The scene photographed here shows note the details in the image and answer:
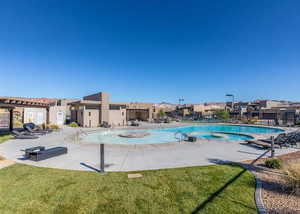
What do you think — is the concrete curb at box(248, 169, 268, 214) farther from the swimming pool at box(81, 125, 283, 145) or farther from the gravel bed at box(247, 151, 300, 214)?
the swimming pool at box(81, 125, 283, 145)

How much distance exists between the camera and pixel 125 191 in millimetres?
3848

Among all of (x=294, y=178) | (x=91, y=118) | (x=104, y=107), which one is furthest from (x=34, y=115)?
(x=294, y=178)

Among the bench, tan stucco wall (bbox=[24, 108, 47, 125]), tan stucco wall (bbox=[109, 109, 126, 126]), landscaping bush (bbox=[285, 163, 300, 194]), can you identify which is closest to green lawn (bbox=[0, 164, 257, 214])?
landscaping bush (bbox=[285, 163, 300, 194])

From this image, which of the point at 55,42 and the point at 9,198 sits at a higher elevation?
the point at 55,42

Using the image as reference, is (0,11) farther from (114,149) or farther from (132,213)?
(132,213)

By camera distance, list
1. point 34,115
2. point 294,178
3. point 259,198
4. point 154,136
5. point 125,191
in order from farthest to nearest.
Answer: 1. point 34,115
2. point 154,136
3. point 125,191
4. point 294,178
5. point 259,198

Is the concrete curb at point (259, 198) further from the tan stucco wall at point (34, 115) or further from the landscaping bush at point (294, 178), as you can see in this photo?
the tan stucco wall at point (34, 115)

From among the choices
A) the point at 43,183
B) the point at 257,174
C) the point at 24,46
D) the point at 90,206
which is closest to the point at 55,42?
the point at 24,46

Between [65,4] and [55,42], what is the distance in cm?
662

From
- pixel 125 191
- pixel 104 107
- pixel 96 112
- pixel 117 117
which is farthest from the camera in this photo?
pixel 117 117

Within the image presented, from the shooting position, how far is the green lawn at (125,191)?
10.5 feet

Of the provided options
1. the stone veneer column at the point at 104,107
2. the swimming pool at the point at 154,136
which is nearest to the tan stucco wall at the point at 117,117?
the stone veneer column at the point at 104,107

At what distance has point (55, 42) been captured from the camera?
58.6ft

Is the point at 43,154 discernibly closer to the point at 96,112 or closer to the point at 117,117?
the point at 96,112
